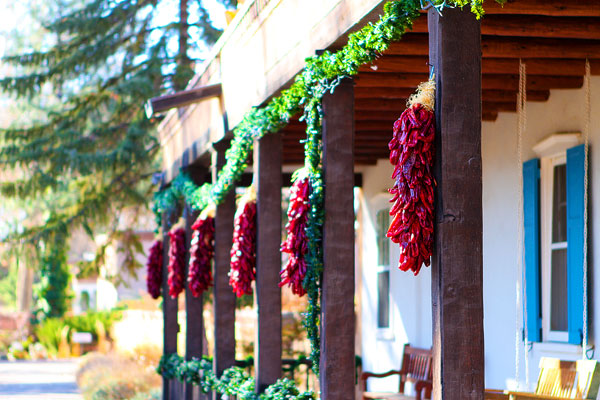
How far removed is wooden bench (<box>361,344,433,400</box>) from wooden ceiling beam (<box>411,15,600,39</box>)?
4.49 meters

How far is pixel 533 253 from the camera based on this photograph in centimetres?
781

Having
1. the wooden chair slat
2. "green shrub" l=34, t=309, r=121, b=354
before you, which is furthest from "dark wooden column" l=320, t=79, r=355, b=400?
"green shrub" l=34, t=309, r=121, b=354

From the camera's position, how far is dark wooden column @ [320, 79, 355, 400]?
228 inches

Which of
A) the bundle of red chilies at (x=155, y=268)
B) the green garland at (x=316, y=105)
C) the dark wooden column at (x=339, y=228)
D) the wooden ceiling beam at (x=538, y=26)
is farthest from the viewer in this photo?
the bundle of red chilies at (x=155, y=268)

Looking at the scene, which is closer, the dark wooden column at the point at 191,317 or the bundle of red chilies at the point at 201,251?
the bundle of red chilies at the point at 201,251

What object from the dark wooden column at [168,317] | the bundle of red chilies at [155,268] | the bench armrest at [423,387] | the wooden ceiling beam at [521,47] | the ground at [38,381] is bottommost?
the ground at [38,381]

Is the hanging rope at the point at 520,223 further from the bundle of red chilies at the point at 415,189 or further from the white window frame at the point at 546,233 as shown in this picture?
the bundle of red chilies at the point at 415,189

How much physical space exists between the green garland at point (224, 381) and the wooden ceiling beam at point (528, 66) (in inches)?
91.2

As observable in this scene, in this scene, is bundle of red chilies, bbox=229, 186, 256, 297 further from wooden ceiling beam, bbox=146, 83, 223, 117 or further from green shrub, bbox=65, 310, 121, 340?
green shrub, bbox=65, 310, 121, 340

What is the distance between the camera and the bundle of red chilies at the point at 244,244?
7570mm

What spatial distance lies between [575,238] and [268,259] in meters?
2.40

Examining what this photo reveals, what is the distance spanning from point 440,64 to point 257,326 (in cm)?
371

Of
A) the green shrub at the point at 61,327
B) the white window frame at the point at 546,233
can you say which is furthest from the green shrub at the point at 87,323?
the white window frame at the point at 546,233

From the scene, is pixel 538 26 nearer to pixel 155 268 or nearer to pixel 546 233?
pixel 546 233
